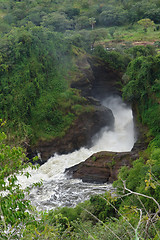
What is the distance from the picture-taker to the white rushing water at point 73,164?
650 inches

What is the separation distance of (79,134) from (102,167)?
4854 millimetres

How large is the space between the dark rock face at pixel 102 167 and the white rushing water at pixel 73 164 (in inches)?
20.6

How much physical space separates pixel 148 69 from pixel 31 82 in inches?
392

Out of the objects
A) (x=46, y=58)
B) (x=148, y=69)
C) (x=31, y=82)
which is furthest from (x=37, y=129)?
(x=148, y=69)

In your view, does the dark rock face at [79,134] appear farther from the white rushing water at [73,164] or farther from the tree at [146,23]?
Result: the tree at [146,23]

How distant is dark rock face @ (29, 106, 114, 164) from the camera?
21469mm

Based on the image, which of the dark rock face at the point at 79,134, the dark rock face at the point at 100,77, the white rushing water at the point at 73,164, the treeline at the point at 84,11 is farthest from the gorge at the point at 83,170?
the treeline at the point at 84,11

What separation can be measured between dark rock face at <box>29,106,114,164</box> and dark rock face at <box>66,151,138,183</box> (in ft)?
9.74

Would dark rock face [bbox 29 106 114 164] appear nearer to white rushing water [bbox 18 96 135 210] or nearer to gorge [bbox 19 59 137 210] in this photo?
gorge [bbox 19 59 137 210]

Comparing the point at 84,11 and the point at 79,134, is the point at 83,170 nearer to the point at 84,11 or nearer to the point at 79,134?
the point at 79,134

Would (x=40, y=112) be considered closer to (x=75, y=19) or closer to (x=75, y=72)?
(x=75, y=72)

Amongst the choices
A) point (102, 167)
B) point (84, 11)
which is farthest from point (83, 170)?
point (84, 11)

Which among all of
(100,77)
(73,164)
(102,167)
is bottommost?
(73,164)

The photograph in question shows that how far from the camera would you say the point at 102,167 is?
18.3m
